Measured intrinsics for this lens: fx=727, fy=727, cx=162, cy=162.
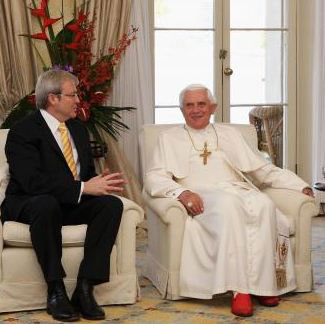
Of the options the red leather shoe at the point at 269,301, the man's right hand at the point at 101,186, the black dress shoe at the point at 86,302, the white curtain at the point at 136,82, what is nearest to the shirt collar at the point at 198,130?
the man's right hand at the point at 101,186

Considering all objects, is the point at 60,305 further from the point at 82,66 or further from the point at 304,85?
the point at 304,85

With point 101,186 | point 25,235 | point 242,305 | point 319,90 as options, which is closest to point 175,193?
point 101,186

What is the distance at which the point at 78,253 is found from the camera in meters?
3.41

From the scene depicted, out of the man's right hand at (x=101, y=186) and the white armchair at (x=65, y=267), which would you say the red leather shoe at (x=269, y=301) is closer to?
the white armchair at (x=65, y=267)

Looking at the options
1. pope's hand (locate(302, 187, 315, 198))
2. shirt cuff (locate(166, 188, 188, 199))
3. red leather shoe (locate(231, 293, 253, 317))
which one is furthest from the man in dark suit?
pope's hand (locate(302, 187, 315, 198))

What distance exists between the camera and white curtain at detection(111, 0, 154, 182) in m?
5.41

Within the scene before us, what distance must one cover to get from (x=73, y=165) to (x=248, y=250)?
3.13 feet

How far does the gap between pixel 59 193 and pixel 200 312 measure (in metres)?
0.86

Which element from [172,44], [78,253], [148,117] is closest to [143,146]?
[78,253]

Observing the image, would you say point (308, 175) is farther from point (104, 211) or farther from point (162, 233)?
point (104, 211)

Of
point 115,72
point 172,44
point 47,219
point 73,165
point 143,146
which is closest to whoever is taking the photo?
point 47,219

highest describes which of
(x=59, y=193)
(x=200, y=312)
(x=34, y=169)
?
(x=34, y=169)

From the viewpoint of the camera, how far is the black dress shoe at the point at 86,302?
10.7 feet

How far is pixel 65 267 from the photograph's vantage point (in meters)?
3.41
